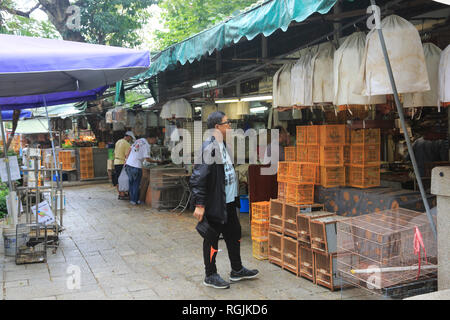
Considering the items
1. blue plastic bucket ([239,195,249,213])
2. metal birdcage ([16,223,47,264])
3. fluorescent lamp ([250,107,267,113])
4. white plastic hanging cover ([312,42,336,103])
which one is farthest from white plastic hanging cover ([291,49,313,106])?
fluorescent lamp ([250,107,267,113])

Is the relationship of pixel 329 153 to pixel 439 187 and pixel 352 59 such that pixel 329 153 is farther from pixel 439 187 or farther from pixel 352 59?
pixel 439 187

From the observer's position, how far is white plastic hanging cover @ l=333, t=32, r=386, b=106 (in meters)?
4.26

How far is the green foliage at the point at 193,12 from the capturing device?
57.7ft

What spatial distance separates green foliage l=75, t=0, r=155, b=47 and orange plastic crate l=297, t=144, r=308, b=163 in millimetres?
12918

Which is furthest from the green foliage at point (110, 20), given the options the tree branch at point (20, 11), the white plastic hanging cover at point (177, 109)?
the white plastic hanging cover at point (177, 109)

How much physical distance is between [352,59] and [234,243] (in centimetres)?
252

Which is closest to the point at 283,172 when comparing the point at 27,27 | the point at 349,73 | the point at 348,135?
the point at 348,135

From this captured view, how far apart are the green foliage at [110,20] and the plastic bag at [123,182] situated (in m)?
7.67

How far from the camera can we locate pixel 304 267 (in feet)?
16.4

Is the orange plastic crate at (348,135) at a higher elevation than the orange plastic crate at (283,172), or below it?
higher

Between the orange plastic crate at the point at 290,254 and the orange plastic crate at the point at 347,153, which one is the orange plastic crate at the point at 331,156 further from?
the orange plastic crate at the point at 290,254

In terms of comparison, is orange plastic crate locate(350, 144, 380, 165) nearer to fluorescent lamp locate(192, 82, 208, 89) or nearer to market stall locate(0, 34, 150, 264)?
market stall locate(0, 34, 150, 264)

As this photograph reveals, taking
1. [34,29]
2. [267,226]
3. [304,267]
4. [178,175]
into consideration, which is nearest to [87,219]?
[178,175]

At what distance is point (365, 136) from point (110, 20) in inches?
545
